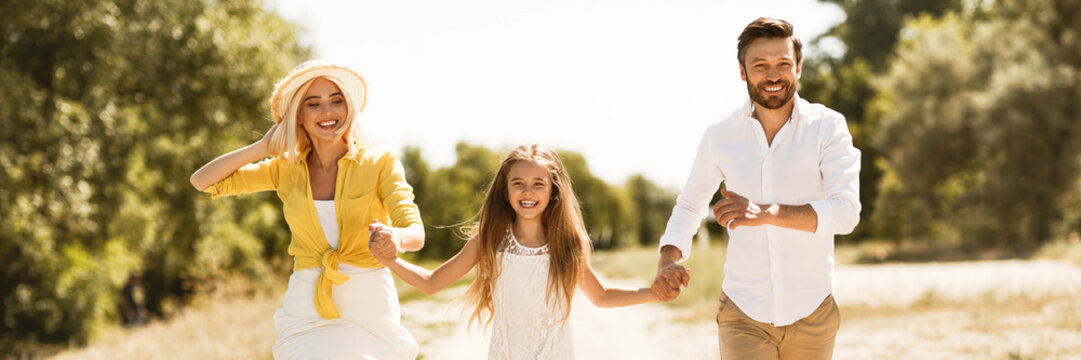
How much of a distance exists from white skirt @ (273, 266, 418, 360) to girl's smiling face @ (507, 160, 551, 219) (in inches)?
30.5

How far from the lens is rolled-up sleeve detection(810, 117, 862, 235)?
3.71m

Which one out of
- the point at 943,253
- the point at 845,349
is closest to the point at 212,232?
the point at 845,349

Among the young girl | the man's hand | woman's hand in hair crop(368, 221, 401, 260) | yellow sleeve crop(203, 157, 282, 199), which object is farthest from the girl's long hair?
yellow sleeve crop(203, 157, 282, 199)

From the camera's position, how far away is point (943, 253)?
30062mm

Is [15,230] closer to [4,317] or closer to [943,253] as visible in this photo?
[4,317]

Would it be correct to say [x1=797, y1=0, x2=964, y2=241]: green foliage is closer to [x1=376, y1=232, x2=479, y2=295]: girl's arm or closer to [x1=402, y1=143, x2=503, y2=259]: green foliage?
[x1=402, y1=143, x2=503, y2=259]: green foliage

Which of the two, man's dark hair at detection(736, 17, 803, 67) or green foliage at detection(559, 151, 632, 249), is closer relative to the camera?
man's dark hair at detection(736, 17, 803, 67)

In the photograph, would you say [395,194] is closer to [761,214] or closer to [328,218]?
[328,218]

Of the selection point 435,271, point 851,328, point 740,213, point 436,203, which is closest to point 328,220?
point 435,271

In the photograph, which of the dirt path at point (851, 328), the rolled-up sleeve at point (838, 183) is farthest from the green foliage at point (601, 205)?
the rolled-up sleeve at point (838, 183)

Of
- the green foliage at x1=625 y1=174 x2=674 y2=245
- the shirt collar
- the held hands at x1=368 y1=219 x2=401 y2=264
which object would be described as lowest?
the green foliage at x1=625 y1=174 x2=674 y2=245

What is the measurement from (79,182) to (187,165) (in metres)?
4.80

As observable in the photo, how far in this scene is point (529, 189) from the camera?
439cm

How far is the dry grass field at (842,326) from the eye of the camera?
10.0 metres
